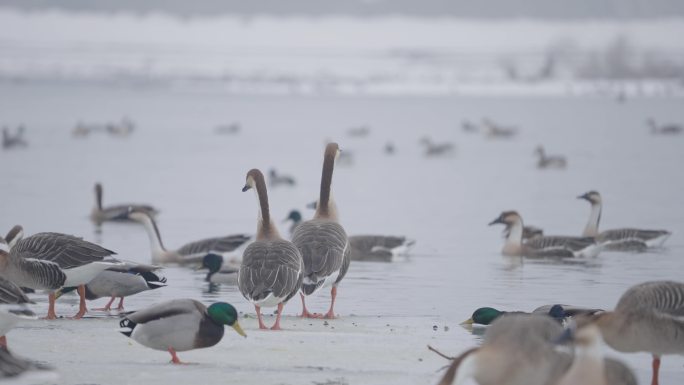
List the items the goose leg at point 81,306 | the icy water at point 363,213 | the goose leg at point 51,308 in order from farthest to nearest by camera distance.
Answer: the goose leg at point 81,306 < the goose leg at point 51,308 < the icy water at point 363,213

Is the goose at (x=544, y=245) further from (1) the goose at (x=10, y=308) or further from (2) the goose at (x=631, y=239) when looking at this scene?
(1) the goose at (x=10, y=308)

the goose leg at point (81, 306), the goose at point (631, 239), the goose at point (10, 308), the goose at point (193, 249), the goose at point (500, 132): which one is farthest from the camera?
the goose at point (500, 132)

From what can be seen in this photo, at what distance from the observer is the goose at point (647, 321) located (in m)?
6.52

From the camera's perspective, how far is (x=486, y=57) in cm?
8606

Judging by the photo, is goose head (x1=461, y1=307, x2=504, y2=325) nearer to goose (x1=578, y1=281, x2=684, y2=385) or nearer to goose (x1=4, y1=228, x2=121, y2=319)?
goose (x1=578, y1=281, x2=684, y2=385)

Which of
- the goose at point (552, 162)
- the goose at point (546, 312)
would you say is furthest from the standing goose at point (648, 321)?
the goose at point (552, 162)

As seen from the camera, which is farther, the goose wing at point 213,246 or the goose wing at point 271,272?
the goose wing at point 213,246

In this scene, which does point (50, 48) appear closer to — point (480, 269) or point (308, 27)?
point (308, 27)

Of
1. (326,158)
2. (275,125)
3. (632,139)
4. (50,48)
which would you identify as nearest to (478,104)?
(275,125)

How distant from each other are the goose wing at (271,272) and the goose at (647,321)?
2.44 metres

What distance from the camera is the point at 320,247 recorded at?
916 cm

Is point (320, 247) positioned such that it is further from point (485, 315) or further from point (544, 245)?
point (544, 245)

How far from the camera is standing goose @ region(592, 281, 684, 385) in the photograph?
6.52 metres

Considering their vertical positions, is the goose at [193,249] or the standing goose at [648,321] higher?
the standing goose at [648,321]
